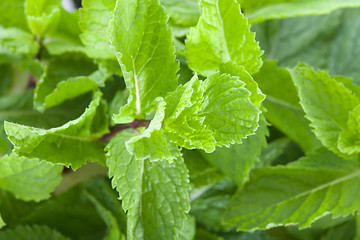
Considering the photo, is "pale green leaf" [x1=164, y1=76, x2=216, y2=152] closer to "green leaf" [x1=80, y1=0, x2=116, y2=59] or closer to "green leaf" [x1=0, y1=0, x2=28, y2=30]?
"green leaf" [x1=80, y1=0, x2=116, y2=59]

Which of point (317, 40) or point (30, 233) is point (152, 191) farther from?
point (317, 40)

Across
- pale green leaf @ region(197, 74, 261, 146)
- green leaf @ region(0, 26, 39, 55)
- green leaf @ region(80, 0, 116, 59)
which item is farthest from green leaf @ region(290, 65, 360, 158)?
green leaf @ region(0, 26, 39, 55)

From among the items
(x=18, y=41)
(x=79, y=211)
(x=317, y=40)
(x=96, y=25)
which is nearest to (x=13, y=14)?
(x=18, y=41)

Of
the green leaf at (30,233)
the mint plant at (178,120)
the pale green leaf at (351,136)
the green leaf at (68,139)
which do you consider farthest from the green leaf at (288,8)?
the green leaf at (30,233)

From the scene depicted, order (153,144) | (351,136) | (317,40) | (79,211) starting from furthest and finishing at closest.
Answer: (317,40) < (79,211) < (351,136) < (153,144)

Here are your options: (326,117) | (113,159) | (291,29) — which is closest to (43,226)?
(113,159)

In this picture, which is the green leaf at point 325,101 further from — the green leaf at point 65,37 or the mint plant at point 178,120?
the green leaf at point 65,37

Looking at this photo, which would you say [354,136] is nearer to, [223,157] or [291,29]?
[223,157]
